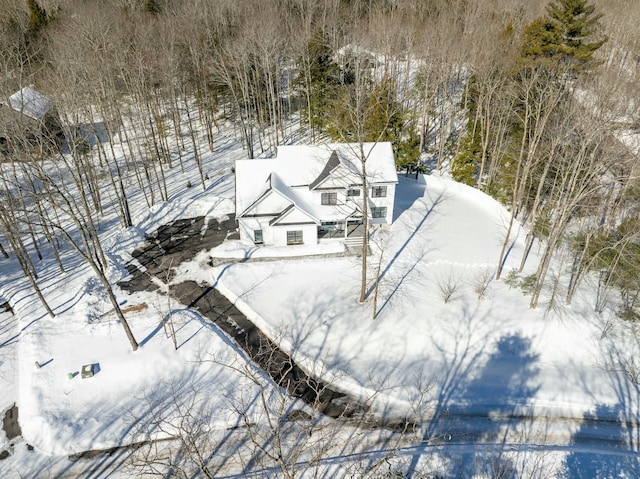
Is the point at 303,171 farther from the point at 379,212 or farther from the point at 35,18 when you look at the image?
the point at 35,18

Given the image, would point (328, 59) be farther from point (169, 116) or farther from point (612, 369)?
point (612, 369)

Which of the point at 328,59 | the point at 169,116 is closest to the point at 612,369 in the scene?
the point at 328,59

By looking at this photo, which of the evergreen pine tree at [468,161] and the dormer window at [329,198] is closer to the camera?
the dormer window at [329,198]

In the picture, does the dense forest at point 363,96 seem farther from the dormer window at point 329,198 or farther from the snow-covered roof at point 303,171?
the dormer window at point 329,198

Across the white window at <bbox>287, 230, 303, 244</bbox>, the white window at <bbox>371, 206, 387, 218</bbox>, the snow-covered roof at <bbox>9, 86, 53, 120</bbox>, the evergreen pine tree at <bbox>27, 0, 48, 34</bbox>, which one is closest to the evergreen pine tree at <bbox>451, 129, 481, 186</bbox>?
the white window at <bbox>371, 206, 387, 218</bbox>

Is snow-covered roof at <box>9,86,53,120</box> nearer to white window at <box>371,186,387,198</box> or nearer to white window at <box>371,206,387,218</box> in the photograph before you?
white window at <box>371,186,387,198</box>

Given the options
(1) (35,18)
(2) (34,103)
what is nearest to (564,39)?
(2) (34,103)

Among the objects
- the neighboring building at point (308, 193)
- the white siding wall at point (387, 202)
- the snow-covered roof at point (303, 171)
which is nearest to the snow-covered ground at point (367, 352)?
the neighboring building at point (308, 193)
